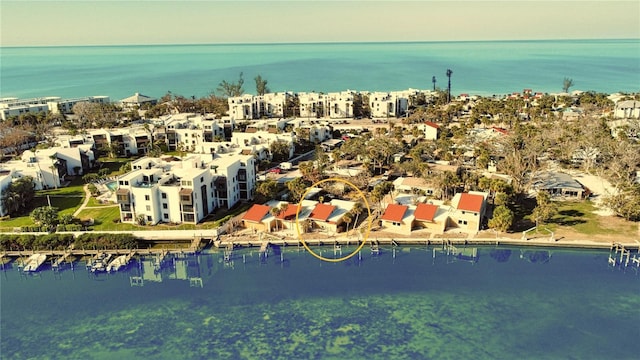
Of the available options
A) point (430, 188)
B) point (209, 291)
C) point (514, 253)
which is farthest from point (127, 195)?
point (514, 253)

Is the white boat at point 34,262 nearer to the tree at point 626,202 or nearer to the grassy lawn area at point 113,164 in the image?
the grassy lawn area at point 113,164

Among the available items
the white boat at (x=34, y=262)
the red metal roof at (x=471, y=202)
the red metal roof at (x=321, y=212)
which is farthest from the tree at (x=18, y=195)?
the red metal roof at (x=471, y=202)

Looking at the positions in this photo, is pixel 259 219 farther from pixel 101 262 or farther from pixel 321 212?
pixel 101 262

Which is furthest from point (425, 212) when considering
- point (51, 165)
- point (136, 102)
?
point (136, 102)

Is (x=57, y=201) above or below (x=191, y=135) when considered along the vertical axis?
below

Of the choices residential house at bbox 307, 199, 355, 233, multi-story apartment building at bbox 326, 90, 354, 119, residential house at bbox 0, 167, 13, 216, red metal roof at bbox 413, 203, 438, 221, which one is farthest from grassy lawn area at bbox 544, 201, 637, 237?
multi-story apartment building at bbox 326, 90, 354, 119

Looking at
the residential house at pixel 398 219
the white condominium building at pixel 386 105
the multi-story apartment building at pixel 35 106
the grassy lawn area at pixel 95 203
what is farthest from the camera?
the white condominium building at pixel 386 105
